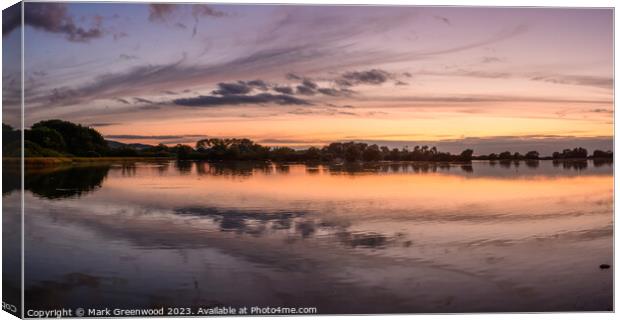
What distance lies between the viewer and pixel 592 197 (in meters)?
9.23

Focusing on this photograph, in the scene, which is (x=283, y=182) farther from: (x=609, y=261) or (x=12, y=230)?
(x=609, y=261)

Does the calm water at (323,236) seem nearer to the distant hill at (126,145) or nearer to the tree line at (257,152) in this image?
the tree line at (257,152)

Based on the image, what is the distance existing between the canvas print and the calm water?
0.08ft

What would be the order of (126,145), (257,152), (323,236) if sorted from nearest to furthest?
(323,236) < (126,145) < (257,152)

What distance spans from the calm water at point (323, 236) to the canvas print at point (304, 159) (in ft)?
0.08

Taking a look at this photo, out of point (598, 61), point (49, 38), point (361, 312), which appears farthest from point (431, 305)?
point (49, 38)

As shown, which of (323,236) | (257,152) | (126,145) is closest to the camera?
(323,236)

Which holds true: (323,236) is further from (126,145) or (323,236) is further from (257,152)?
(126,145)

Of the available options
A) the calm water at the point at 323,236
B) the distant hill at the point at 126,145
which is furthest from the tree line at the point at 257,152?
the calm water at the point at 323,236

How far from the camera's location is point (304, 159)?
9570 millimetres

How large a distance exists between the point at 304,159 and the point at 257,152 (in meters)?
0.63

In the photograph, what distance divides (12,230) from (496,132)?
613cm

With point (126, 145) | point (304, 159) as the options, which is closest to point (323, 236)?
point (304, 159)

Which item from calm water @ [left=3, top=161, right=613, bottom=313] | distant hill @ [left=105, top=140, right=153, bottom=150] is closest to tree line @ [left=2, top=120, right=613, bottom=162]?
distant hill @ [left=105, top=140, right=153, bottom=150]
